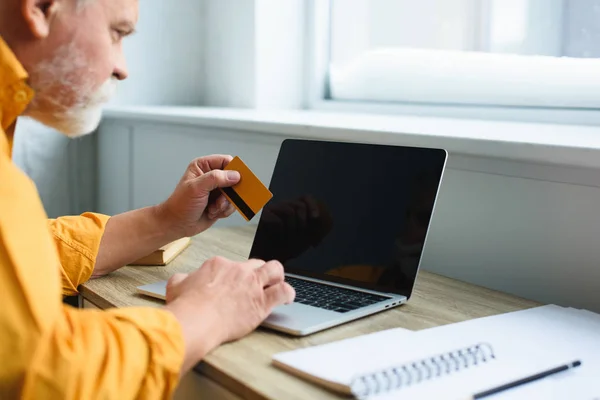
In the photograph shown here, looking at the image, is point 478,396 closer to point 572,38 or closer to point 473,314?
point 473,314

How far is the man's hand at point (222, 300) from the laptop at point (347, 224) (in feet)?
0.13

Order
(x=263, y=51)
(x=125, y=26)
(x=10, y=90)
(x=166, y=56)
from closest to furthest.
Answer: (x=10, y=90), (x=125, y=26), (x=263, y=51), (x=166, y=56)

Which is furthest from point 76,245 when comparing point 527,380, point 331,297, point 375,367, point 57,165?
point 57,165

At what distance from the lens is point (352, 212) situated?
1.05 meters

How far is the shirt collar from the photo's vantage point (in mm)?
751

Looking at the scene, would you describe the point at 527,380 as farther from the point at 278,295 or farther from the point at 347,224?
the point at 347,224

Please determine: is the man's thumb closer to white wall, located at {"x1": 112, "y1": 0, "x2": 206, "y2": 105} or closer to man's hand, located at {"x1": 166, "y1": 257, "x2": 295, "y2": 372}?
man's hand, located at {"x1": 166, "y1": 257, "x2": 295, "y2": 372}

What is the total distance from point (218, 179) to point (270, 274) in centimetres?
26

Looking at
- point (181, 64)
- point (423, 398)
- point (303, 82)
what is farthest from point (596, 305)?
point (181, 64)

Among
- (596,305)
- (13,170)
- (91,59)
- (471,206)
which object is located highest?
(91,59)

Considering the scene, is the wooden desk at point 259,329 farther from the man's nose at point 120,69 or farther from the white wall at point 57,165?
the white wall at point 57,165

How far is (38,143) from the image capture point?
6.88 feet

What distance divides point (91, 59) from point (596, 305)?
0.75m

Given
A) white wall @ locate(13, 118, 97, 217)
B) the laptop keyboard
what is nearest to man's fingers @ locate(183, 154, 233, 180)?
the laptop keyboard
